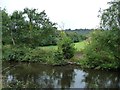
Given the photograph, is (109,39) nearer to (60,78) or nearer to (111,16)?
(111,16)

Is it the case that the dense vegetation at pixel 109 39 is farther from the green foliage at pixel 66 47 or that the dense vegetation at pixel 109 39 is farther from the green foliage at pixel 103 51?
the green foliage at pixel 66 47

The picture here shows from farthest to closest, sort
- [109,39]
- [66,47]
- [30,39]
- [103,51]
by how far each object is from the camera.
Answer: [30,39]
[66,47]
[103,51]
[109,39]

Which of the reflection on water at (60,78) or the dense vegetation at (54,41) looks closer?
the reflection on water at (60,78)

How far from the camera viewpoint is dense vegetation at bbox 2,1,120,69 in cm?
2272

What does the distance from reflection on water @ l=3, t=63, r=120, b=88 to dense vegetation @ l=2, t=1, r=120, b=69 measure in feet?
4.94

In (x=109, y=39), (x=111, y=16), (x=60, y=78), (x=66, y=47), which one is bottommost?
(x=60, y=78)

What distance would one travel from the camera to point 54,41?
41.7m

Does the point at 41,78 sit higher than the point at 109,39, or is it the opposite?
the point at 109,39

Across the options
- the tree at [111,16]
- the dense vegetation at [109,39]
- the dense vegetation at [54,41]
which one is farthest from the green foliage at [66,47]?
the tree at [111,16]

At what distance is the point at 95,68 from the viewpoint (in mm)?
26344

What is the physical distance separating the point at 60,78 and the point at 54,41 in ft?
66.8

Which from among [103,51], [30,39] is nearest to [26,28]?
[30,39]

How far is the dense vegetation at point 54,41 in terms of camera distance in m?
22.7

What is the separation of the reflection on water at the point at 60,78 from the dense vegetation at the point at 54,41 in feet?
4.94
